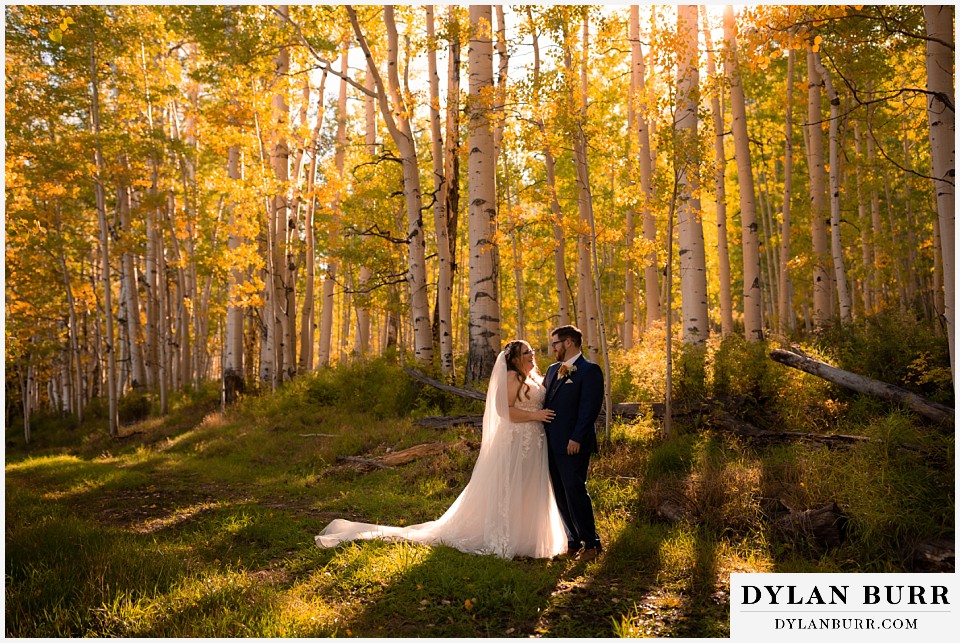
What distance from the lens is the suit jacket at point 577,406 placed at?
548 centimetres

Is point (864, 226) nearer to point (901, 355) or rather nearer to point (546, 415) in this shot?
point (901, 355)

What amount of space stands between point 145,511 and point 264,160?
389 inches

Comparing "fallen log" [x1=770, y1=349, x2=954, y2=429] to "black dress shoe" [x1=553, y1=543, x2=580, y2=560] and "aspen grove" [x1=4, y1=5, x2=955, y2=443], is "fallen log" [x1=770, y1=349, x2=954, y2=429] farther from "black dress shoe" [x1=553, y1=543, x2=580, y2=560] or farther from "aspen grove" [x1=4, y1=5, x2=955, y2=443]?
"black dress shoe" [x1=553, y1=543, x2=580, y2=560]

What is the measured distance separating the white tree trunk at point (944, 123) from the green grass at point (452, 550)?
1.63 m

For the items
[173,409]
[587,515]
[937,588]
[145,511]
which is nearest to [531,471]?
[587,515]

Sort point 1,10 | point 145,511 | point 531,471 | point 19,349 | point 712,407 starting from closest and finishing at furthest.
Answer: point 1,10, point 531,471, point 145,511, point 712,407, point 19,349

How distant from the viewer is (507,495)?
18.5 ft

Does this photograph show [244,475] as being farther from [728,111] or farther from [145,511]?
[728,111]

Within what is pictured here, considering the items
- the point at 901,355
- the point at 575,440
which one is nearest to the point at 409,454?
the point at 575,440

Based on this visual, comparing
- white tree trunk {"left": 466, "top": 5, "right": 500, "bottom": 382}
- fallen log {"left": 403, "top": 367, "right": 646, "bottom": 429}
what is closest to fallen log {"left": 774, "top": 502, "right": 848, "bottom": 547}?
fallen log {"left": 403, "top": 367, "right": 646, "bottom": 429}

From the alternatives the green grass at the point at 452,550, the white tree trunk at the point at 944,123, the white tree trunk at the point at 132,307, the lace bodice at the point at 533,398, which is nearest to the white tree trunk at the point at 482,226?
the green grass at the point at 452,550

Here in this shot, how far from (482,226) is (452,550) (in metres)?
6.64

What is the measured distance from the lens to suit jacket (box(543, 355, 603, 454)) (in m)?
5.48

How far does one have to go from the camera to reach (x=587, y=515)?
213 inches
